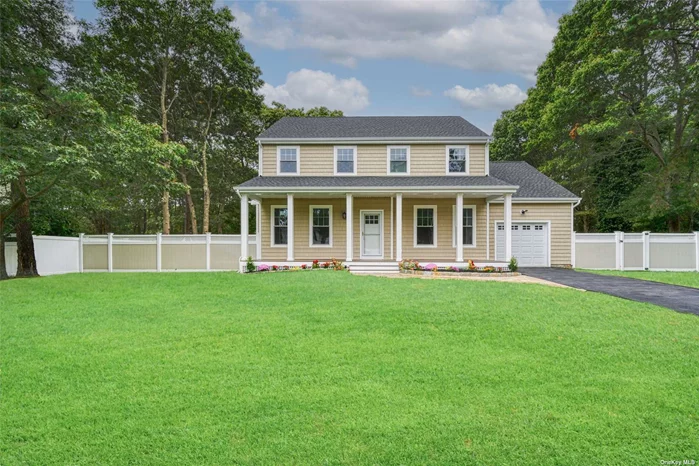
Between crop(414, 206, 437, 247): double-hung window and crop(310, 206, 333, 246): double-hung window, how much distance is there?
3716 mm

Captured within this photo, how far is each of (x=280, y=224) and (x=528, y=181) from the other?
11433mm

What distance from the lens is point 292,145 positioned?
1644 cm

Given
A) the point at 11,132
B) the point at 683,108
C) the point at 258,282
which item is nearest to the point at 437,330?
the point at 258,282

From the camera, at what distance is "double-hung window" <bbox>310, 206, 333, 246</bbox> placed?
1616cm

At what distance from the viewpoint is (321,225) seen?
16.2 meters

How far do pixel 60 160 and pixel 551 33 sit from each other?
88.6 ft

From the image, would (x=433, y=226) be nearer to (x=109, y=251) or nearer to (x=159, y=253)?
(x=159, y=253)

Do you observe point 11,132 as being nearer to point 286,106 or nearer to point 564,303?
point 564,303

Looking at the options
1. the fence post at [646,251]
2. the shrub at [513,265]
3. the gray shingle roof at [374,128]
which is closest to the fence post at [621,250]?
the fence post at [646,251]

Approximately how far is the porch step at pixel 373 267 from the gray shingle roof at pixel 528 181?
6649 millimetres

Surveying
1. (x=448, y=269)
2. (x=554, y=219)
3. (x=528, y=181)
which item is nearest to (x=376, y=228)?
(x=448, y=269)

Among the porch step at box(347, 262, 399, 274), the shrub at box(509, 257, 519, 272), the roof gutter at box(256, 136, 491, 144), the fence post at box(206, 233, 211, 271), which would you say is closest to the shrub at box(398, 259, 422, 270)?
the porch step at box(347, 262, 399, 274)

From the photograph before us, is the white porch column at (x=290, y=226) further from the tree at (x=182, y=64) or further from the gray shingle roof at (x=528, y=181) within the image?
the gray shingle roof at (x=528, y=181)

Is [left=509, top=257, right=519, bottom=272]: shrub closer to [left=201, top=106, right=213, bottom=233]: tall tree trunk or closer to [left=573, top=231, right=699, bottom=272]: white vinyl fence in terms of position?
[left=573, top=231, right=699, bottom=272]: white vinyl fence
